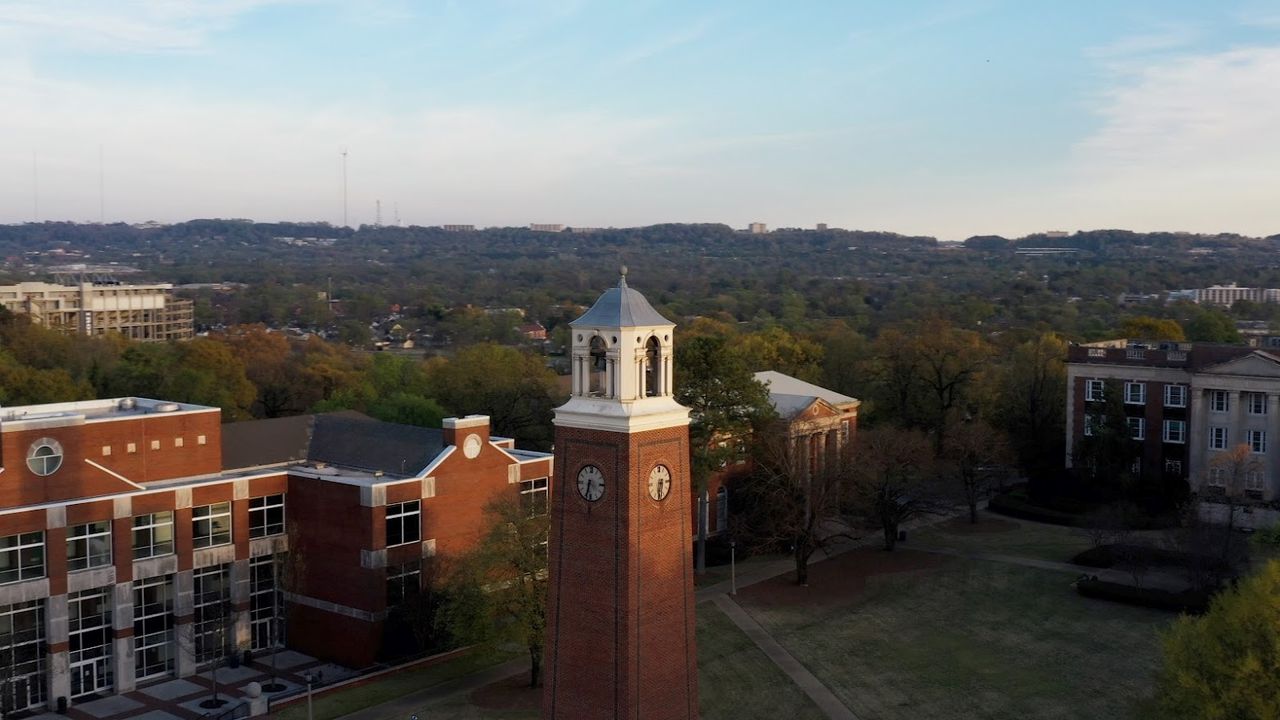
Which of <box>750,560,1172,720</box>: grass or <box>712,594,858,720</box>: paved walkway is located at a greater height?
<box>750,560,1172,720</box>: grass

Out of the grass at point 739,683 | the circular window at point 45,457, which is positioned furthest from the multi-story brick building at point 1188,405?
the circular window at point 45,457

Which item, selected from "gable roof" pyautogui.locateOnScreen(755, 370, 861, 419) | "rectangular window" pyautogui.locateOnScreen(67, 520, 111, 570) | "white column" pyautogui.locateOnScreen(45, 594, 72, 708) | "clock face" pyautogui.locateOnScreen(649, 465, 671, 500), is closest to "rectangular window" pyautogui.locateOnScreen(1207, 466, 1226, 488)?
"gable roof" pyautogui.locateOnScreen(755, 370, 861, 419)

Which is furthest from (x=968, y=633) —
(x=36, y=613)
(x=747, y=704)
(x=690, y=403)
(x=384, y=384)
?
(x=384, y=384)

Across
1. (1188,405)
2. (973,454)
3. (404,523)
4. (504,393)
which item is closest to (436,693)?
(404,523)

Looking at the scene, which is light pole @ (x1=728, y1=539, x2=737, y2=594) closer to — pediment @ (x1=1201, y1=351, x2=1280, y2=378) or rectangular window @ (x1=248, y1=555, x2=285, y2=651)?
rectangular window @ (x1=248, y1=555, x2=285, y2=651)

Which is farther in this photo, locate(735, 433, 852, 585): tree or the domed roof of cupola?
locate(735, 433, 852, 585): tree

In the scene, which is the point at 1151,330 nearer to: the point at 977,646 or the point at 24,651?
the point at 977,646
